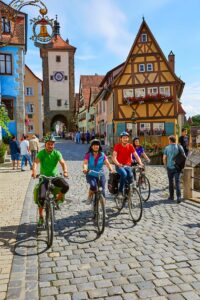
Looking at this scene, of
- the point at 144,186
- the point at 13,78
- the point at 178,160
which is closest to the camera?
the point at 178,160

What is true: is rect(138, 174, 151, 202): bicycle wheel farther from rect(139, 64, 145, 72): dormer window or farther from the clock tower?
the clock tower

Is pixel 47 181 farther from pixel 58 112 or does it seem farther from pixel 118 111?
pixel 58 112

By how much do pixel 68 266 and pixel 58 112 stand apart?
65.1m

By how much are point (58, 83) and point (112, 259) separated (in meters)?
64.8

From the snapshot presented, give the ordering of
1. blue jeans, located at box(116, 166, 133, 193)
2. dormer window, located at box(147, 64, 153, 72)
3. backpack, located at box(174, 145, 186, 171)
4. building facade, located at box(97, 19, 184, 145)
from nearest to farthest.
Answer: blue jeans, located at box(116, 166, 133, 193)
backpack, located at box(174, 145, 186, 171)
building facade, located at box(97, 19, 184, 145)
dormer window, located at box(147, 64, 153, 72)

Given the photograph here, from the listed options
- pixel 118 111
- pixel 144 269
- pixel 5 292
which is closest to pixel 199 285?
pixel 144 269

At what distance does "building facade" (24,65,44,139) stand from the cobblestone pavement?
4218 centimetres

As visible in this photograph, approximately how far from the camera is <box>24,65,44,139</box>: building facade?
49344 millimetres

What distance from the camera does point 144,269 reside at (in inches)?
200

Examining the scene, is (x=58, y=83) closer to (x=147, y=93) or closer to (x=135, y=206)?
(x=147, y=93)

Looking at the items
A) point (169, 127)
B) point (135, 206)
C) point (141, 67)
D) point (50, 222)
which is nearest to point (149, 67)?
point (141, 67)

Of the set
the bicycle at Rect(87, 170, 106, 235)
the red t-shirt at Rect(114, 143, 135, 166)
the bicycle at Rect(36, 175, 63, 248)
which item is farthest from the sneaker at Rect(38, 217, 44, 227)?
the red t-shirt at Rect(114, 143, 135, 166)

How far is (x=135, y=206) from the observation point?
25.3 feet

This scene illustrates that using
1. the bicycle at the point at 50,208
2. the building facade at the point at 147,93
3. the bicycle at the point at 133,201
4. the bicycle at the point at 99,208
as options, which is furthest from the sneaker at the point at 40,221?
the building facade at the point at 147,93
